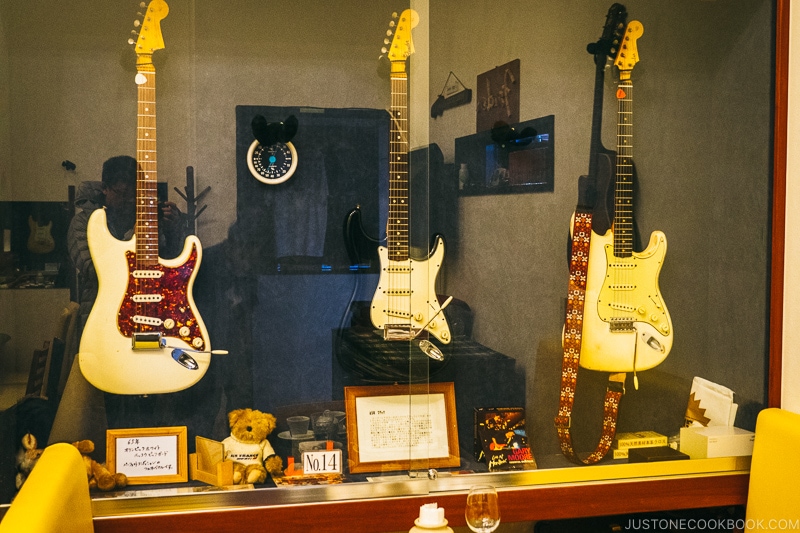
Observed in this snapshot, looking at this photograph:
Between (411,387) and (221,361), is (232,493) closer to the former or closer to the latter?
(221,361)

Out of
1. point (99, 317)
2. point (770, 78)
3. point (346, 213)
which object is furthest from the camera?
point (770, 78)

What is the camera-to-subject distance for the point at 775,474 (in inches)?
87.0

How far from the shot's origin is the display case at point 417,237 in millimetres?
2105

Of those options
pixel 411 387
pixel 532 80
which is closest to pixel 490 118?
pixel 532 80

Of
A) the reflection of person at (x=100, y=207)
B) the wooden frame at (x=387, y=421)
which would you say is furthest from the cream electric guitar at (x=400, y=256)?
the reflection of person at (x=100, y=207)

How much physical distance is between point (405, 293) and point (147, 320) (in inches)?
29.0

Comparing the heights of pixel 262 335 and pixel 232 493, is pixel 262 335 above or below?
above

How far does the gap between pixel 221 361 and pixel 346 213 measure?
1.84ft

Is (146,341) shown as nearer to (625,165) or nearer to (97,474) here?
(97,474)

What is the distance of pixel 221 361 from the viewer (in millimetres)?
2197

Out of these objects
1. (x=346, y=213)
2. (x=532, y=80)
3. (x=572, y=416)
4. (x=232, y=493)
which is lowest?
(x=232, y=493)

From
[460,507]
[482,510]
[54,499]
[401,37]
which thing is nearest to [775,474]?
[460,507]

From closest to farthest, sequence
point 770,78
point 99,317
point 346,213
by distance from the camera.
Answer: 1. point 99,317
2. point 346,213
3. point 770,78

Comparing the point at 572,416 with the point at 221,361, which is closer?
the point at 221,361
